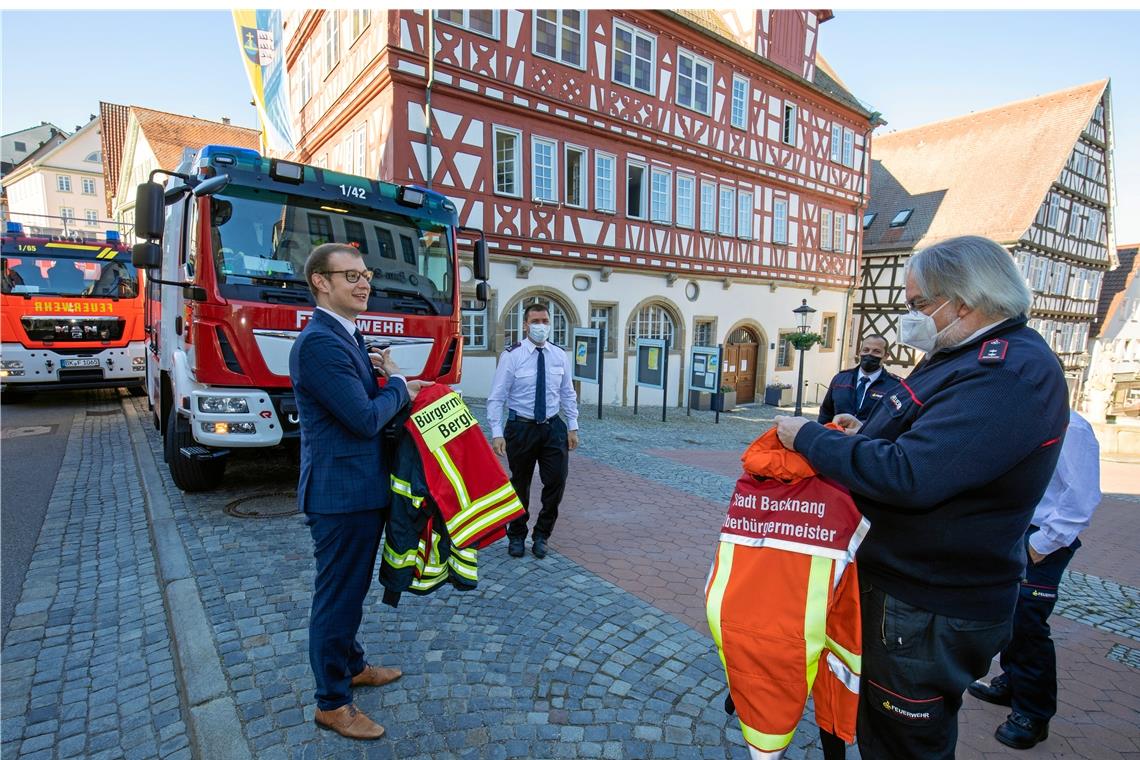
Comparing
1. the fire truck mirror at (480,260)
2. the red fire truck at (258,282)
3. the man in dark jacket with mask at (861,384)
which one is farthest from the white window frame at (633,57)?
the man in dark jacket with mask at (861,384)

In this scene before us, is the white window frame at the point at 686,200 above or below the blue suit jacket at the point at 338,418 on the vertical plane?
above

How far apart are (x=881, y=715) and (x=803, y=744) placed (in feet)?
3.34

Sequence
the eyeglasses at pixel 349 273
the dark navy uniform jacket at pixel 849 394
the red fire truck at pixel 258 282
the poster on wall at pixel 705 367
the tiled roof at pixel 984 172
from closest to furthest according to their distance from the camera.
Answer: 1. the eyeglasses at pixel 349 273
2. the red fire truck at pixel 258 282
3. the dark navy uniform jacket at pixel 849 394
4. the poster on wall at pixel 705 367
5. the tiled roof at pixel 984 172

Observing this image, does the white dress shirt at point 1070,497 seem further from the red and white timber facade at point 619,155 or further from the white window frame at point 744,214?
the white window frame at point 744,214

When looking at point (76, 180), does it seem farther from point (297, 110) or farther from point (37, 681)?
point (37, 681)

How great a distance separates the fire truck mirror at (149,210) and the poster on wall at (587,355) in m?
9.13

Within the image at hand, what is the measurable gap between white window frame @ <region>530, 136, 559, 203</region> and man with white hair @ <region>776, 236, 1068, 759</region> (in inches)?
531

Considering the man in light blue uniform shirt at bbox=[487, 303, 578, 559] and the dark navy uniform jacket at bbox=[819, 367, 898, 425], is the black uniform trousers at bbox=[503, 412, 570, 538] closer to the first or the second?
the man in light blue uniform shirt at bbox=[487, 303, 578, 559]

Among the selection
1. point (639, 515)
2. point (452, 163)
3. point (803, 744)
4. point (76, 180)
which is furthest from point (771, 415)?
point (76, 180)

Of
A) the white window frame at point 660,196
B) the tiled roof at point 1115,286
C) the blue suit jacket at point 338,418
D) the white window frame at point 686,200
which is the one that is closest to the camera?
the blue suit jacket at point 338,418

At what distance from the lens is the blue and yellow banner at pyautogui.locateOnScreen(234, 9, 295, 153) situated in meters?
14.8

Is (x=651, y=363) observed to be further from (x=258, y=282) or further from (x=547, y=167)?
(x=258, y=282)

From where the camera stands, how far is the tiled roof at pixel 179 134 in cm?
3125

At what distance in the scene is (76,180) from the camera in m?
47.3
